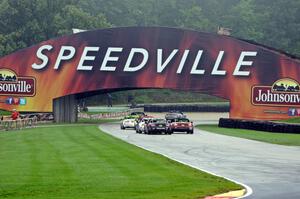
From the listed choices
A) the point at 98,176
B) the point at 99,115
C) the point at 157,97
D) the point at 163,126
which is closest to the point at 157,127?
the point at 163,126

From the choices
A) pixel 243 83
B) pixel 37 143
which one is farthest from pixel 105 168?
pixel 243 83

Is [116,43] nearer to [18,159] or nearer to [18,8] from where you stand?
[18,159]

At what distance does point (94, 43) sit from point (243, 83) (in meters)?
15.3

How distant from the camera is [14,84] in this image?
275 ft

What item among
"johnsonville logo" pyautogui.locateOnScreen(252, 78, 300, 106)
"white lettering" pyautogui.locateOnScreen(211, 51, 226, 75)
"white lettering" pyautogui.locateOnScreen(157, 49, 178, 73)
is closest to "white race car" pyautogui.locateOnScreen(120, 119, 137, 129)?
"white lettering" pyautogui.locateOnScreen(157, 49, 178, 73)

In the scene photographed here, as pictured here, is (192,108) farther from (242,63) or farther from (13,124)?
(13,124)

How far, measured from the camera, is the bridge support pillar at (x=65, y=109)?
84.3 m

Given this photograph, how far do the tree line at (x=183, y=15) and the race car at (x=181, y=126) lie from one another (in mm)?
77853

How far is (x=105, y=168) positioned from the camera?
27781 millimetres

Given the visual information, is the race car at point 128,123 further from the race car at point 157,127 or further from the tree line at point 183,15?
the tree line at point 183,15

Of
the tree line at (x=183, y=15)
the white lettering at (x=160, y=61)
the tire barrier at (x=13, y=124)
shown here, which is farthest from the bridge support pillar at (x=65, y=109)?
the tree line at (x=183, y=15)

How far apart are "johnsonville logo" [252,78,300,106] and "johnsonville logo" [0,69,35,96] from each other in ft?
75.1

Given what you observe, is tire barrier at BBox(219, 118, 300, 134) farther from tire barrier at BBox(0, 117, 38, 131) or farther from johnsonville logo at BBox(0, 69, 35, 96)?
johnsonville logo at BBox(0, 69, 35, 96)

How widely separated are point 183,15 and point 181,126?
398 feet
